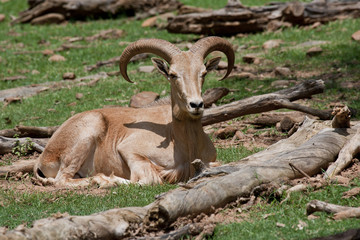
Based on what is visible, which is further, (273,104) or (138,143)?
(273,104)

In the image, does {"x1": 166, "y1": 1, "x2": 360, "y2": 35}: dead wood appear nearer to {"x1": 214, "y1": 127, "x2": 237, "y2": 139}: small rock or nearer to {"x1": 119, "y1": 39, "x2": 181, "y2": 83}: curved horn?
{"x1": 214, "y1": 127, "x2": 237, "y2": 139}: small rock

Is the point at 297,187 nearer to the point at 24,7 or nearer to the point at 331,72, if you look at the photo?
the point at 331,72

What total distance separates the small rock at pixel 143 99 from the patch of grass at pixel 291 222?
6.37m

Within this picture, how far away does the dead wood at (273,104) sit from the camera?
1055 cm

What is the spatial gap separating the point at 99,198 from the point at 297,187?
2607 millimetres

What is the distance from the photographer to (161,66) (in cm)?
951

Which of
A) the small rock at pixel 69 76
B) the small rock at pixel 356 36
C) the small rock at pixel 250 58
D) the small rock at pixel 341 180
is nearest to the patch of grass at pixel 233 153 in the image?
the small rock at pixel 341 180

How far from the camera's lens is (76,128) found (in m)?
9.69

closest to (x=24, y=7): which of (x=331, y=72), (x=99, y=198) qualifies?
(x=331, y=72)

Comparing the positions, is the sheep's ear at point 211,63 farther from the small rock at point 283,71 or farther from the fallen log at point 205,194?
the small rock at point 283,71

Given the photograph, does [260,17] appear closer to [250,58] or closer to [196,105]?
[250,58]

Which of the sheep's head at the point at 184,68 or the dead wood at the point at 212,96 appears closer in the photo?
the sheep's head at the point at 184,68

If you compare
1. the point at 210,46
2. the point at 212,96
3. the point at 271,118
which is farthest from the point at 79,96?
the point at 210,46

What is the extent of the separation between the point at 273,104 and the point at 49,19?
15.2m
